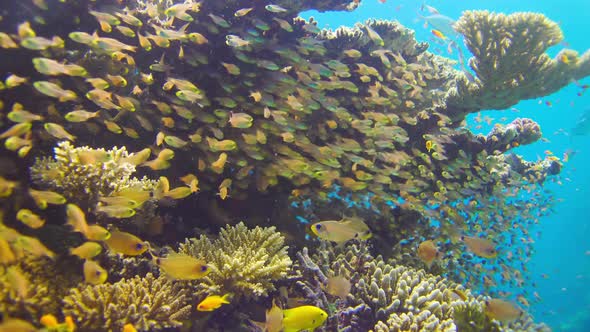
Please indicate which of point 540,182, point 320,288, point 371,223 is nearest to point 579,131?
point 540,182

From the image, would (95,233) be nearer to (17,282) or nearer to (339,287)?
(17,282)

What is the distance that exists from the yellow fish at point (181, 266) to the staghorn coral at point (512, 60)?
21.0 feet

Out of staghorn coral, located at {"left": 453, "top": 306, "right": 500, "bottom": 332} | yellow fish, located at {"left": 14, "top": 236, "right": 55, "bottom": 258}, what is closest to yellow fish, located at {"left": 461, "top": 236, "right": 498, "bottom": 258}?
staghorn coral, located at {"left": 453, "top": 306, "right": 500, "bottom": 332}

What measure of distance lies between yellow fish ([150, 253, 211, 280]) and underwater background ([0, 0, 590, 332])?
0.05 feet

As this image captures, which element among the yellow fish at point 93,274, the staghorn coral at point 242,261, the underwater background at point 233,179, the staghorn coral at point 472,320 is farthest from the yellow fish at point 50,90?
the staghorn coral at point 472,320

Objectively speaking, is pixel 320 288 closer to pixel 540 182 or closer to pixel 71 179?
pixel 71 179

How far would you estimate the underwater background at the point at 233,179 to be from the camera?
3.48 meters

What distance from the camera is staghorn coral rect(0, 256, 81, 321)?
118 inches

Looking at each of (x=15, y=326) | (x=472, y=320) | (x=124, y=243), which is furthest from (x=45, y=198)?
(x=472, y=320)

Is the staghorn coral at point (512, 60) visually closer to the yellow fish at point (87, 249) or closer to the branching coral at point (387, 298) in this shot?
the branching coral at point (387, 298)

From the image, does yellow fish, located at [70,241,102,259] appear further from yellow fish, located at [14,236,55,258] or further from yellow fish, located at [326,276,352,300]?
yellow fish, located at [326,276,352,300]

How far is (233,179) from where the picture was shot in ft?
18.8

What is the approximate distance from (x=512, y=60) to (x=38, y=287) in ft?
25.9

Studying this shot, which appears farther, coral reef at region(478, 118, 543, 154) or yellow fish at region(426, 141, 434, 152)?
coral reef at region(478, 118, 543, 154)
